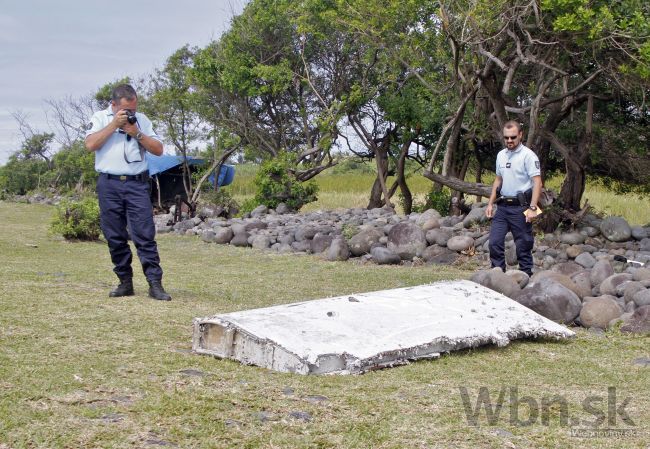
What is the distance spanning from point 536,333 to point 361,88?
13386mm

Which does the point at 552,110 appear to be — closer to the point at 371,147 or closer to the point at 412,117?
the point at 412,117

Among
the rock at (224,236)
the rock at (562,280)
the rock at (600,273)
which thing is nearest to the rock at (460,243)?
the rock at (600,273)

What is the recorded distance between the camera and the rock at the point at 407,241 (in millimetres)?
11484

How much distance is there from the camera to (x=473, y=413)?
11.7 ft

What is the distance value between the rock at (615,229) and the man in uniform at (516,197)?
14.9 ft

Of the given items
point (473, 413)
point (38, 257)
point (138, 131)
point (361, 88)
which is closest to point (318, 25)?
point (361, 88)

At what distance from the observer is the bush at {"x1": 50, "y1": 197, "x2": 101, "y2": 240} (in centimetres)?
1366

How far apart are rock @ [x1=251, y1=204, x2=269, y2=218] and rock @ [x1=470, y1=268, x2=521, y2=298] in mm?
12103

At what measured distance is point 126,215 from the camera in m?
6.47

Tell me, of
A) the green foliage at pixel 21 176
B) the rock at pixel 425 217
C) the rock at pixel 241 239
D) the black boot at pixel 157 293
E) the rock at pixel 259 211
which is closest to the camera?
the black boot at pixel 157 293

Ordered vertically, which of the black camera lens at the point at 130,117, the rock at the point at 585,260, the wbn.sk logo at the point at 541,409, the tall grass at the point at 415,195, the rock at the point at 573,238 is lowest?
the wbn.sk logo at the point at 541,409

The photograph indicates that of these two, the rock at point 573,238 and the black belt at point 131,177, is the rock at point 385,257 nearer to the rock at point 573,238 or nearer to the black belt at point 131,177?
the rock at point 573,238

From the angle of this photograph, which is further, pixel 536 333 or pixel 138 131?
pixel 138 131

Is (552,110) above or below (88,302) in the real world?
above
